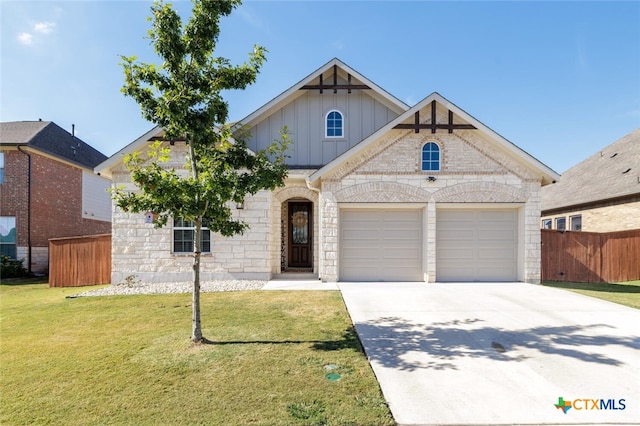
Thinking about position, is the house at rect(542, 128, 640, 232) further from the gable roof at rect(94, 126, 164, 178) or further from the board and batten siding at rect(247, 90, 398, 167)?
the gable roof at rect(94, 126, 164, 178)

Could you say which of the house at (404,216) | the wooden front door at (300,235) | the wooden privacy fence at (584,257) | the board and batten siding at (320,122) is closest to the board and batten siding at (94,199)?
the house at (404,216)

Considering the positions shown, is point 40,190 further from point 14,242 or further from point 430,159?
point 430,159

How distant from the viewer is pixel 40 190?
15.6 meters

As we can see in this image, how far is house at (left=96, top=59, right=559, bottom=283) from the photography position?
1068 centimetres

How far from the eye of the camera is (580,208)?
17.3 meters

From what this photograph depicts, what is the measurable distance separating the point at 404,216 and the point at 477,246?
2.83 meters

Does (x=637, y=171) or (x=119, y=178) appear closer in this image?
(x=119, y=178)

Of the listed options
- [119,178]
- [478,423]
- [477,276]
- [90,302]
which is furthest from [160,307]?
[477,276]

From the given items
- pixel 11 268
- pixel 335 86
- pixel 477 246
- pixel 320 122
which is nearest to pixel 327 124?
pixel 320 122

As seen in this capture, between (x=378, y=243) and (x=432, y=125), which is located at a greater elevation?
(x=432, y=125)

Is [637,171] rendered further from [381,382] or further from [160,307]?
[160,307]

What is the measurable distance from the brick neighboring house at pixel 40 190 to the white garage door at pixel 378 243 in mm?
15549

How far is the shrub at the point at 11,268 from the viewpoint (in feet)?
46.1

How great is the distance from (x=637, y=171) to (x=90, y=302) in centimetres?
2371
